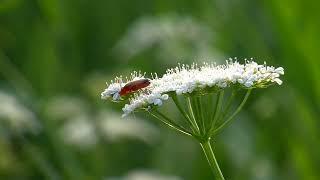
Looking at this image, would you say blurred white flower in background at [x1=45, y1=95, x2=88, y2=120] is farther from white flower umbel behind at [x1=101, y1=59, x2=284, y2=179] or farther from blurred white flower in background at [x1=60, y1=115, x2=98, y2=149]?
white flower umbel behind at [x1=101, y1=59, x2=284, y2=179]

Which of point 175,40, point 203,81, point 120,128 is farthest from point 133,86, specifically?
point 175,40

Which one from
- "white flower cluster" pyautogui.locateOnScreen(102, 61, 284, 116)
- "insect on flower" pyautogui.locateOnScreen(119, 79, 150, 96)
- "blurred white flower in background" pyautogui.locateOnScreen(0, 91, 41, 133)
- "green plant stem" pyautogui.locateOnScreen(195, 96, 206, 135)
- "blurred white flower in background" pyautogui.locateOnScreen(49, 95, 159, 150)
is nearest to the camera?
"green plant stem" pyautogui.locateOnScreen(195, 96, 206, 135)

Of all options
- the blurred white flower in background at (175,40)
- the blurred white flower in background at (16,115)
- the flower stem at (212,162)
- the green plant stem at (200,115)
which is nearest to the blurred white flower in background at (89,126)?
the blurred white flower in background at (16,115)

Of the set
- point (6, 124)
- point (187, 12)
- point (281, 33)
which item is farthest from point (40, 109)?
point (187, 12)

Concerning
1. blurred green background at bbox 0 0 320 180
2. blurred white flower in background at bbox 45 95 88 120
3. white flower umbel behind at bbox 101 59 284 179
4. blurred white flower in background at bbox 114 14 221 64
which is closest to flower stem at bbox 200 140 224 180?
white flower umbel behind at bbox 101 59 284 179

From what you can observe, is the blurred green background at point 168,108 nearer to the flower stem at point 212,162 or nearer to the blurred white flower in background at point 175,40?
the blurred white flower in background at point 175,40
